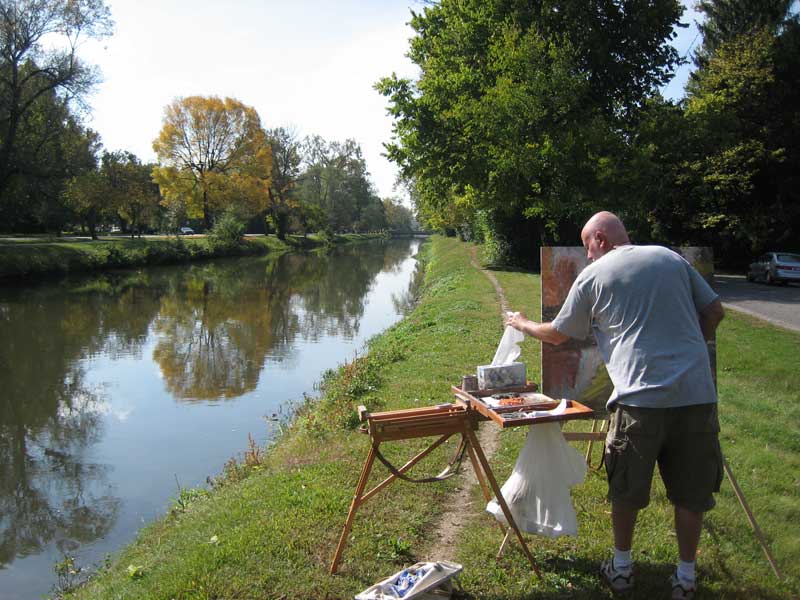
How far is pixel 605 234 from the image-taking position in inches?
141

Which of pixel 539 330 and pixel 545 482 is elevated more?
pixel 539 330

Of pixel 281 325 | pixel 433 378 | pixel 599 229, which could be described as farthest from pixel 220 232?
pixel 599 229

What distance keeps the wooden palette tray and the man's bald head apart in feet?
3.38

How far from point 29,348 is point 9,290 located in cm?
1254

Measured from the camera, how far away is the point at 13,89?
29.7 metres

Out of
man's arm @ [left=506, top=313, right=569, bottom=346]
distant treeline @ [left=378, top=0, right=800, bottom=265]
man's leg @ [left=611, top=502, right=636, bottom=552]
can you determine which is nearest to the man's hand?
man's arm @ [left=506, top=313, right=569, bottom=346]

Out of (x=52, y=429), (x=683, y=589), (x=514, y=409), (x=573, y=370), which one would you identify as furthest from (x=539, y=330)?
(x=52, y=429)

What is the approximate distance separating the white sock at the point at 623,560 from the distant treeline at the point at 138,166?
3475cm

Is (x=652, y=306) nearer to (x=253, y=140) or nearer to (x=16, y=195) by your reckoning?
(x=16, y=195)

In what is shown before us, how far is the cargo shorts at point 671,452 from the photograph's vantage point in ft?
10.4

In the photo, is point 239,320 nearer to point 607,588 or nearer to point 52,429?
point 52,429

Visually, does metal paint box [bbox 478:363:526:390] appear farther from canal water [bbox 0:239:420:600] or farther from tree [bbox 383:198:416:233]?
tree [bbox 383:198:416:233]

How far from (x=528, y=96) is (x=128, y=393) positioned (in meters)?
14.3

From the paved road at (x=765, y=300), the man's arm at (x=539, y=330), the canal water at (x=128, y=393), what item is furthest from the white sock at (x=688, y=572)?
the paved road at (x=765, y=300)
